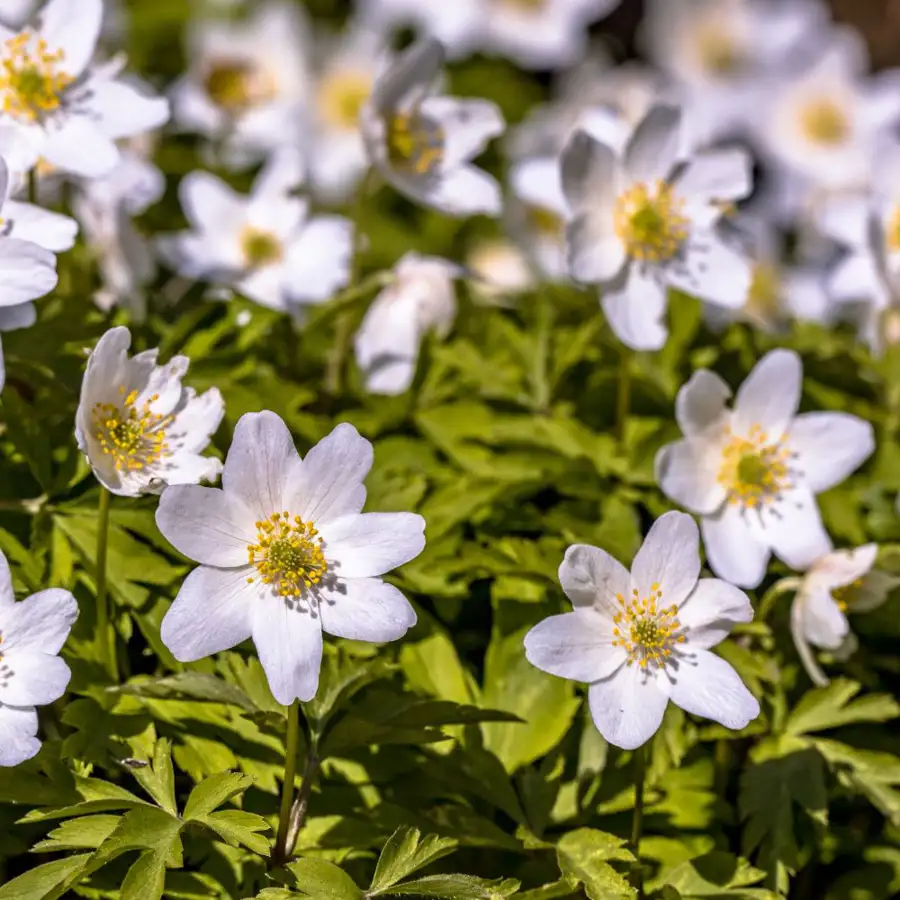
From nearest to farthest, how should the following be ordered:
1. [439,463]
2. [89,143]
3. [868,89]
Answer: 1. [89,143]
2. [439,463]
3. [868,89]

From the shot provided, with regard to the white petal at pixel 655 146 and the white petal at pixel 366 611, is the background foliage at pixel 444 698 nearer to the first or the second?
the white petal at pixel 366 611

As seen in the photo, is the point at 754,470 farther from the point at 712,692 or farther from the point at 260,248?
the point at 260,248

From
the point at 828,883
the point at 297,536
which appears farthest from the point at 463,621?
the point at 828,883

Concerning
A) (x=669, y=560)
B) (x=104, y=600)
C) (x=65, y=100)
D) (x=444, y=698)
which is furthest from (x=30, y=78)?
(x=669, y=560)

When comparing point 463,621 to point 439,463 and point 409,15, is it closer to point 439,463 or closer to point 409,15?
point 439,463

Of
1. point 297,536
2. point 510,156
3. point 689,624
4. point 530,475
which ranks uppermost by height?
point 297,536

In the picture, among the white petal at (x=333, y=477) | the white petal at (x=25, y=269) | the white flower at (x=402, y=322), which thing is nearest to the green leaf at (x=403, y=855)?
the white petal at (x=333, y=477)
